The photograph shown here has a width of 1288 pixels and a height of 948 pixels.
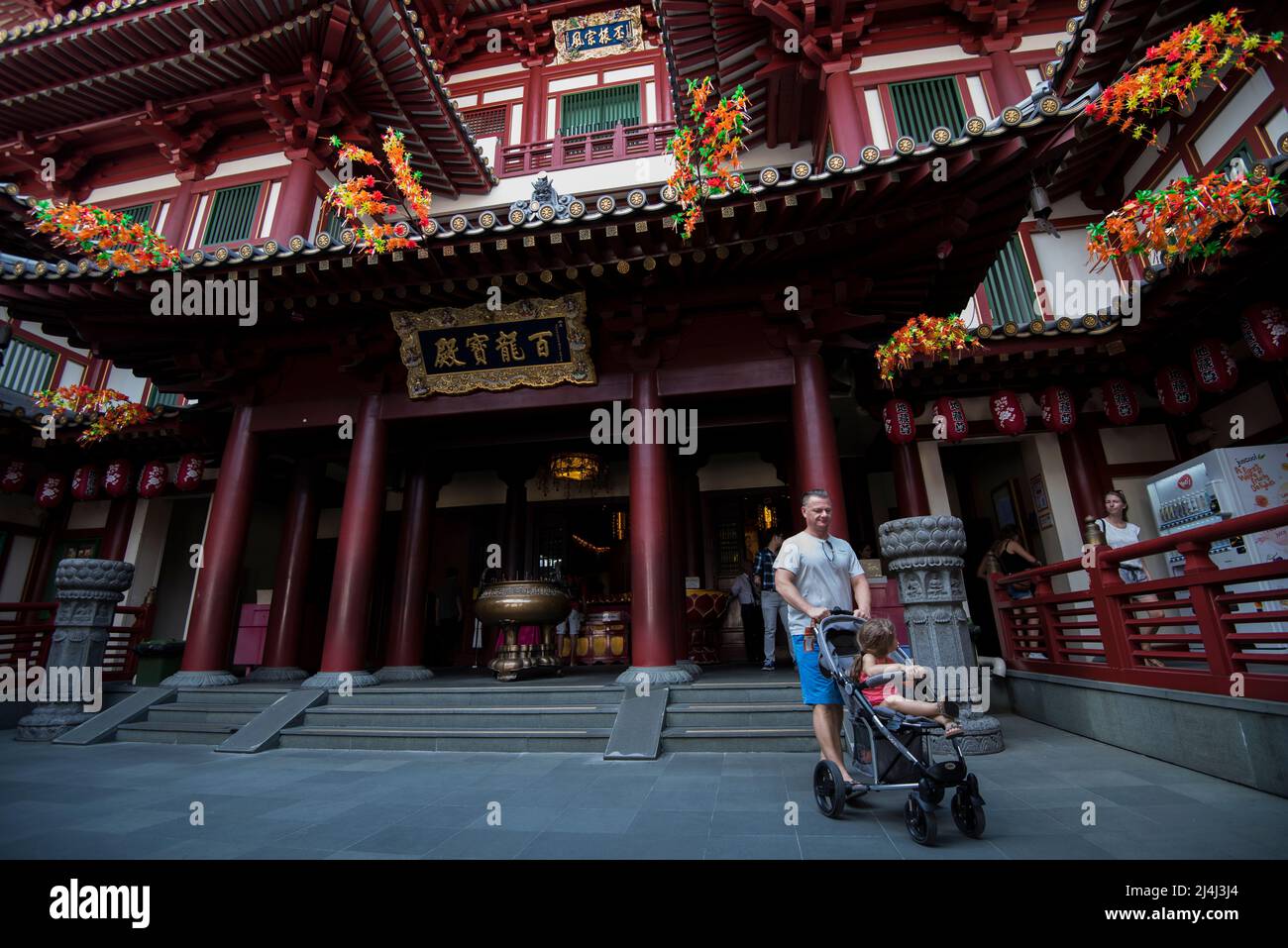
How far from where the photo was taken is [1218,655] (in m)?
3.72

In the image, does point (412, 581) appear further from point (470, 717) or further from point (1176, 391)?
point (1176, 391)

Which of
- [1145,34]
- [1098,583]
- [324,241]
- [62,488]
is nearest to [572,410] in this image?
[324,241]

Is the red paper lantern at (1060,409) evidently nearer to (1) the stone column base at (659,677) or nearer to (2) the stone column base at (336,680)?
(1) the stone column base at (659,677)

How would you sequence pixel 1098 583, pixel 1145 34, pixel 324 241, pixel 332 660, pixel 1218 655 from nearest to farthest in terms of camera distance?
pixel 1218 655
pixel 1098 583
pixel 324 241
pixel 332 660
pixel 1145 34

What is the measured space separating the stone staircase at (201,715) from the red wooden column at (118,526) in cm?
612

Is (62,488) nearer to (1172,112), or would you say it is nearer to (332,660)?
(332,660)

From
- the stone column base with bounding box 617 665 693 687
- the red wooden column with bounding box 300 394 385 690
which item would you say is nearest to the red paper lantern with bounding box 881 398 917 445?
the stone column base with bounding box 617 665 693 687

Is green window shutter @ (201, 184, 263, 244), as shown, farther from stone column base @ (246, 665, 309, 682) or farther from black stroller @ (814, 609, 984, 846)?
black stroller @ (814, 609, 984, 846)

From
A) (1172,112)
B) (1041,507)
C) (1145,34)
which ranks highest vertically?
(1145,34)

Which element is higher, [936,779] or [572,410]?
[572,410]

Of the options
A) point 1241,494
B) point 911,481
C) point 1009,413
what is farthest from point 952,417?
point 1241,494

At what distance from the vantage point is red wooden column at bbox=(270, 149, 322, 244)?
10.1 m

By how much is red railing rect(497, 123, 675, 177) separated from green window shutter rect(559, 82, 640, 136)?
1.35 ft
